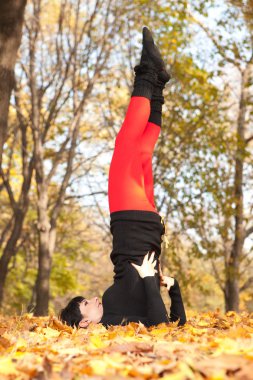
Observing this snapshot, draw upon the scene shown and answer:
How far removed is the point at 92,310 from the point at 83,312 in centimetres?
8

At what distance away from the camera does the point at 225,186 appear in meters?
12.8

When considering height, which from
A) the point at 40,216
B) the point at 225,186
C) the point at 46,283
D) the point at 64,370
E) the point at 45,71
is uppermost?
the point at 45,71

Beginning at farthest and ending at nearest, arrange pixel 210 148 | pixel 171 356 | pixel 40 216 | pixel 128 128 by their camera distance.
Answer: pixel 210 148 < pixel 40 216 < pixel 128 128 < pixel 171 356

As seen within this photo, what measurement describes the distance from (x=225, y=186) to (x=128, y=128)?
8116 millimetres

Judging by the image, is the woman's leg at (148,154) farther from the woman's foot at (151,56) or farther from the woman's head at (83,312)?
the woman's head at (83,312)

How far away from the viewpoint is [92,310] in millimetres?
5125

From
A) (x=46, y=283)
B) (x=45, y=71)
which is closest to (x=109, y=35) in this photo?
(x=45, y=71)

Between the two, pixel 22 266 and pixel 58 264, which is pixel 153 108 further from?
pixel 22 266

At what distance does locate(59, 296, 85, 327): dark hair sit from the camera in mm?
5125

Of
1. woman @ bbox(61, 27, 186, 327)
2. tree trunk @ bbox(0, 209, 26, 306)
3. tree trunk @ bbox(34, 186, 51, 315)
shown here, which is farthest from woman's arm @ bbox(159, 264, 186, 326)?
tree trunk @ bbox(0, 209, 26, 306)

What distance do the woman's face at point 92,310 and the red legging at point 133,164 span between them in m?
0.89

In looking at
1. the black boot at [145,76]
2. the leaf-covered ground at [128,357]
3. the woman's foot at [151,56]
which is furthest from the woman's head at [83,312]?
the woman's foot at [151,56]

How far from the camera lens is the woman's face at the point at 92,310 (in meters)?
5.09

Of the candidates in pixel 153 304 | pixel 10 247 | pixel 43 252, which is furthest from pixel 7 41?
pixel 10 247
